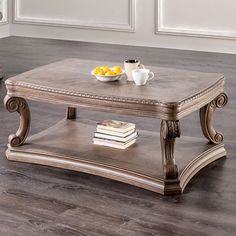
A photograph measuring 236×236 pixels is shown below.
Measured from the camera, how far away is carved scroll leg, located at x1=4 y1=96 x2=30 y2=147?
3.45 meters

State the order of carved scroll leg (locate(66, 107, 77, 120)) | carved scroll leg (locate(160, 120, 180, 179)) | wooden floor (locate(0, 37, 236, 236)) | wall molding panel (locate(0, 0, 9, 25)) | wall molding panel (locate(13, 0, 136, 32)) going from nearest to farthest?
1. wooden floor (locate(0, 37, 236, 236))
2. carved scroll leg (locate(160, 120, 180, 179))
3. carved scroll leg (locate(66, 107, 77, 120))
4. wall molding panel (locate(13, 0, 136, 32))
5. wall molding panel (locate(0, 0, 9, 25))

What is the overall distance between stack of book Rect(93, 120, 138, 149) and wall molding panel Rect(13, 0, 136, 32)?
355 centimetres

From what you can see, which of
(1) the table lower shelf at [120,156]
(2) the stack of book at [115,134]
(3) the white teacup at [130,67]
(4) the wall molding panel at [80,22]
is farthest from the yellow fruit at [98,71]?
(4) the wall molding panel at [80,22]

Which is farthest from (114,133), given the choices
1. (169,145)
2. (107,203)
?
(107,203)

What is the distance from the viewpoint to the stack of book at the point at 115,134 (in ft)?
11.3

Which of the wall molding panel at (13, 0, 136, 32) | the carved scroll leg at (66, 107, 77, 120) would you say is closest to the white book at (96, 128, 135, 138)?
the carved scroll leg at (66, 107, 77, 120)

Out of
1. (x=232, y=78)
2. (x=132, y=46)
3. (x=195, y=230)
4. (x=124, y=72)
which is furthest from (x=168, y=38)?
(x=195, y=230)

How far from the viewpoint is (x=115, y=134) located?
3461 millimetres

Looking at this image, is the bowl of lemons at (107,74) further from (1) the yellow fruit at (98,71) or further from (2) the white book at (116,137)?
(2) the white book at (116,137)

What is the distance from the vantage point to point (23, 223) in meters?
2.76

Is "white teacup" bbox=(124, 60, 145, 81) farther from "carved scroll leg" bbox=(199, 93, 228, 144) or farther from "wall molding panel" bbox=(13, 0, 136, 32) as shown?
"wall molding panel" bbox=(13, 0, 136, 32)

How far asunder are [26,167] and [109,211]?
0.71m

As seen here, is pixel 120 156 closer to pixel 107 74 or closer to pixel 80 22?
pixel 107 74

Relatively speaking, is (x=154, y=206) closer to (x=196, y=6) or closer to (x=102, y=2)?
(x=196, y=6)
